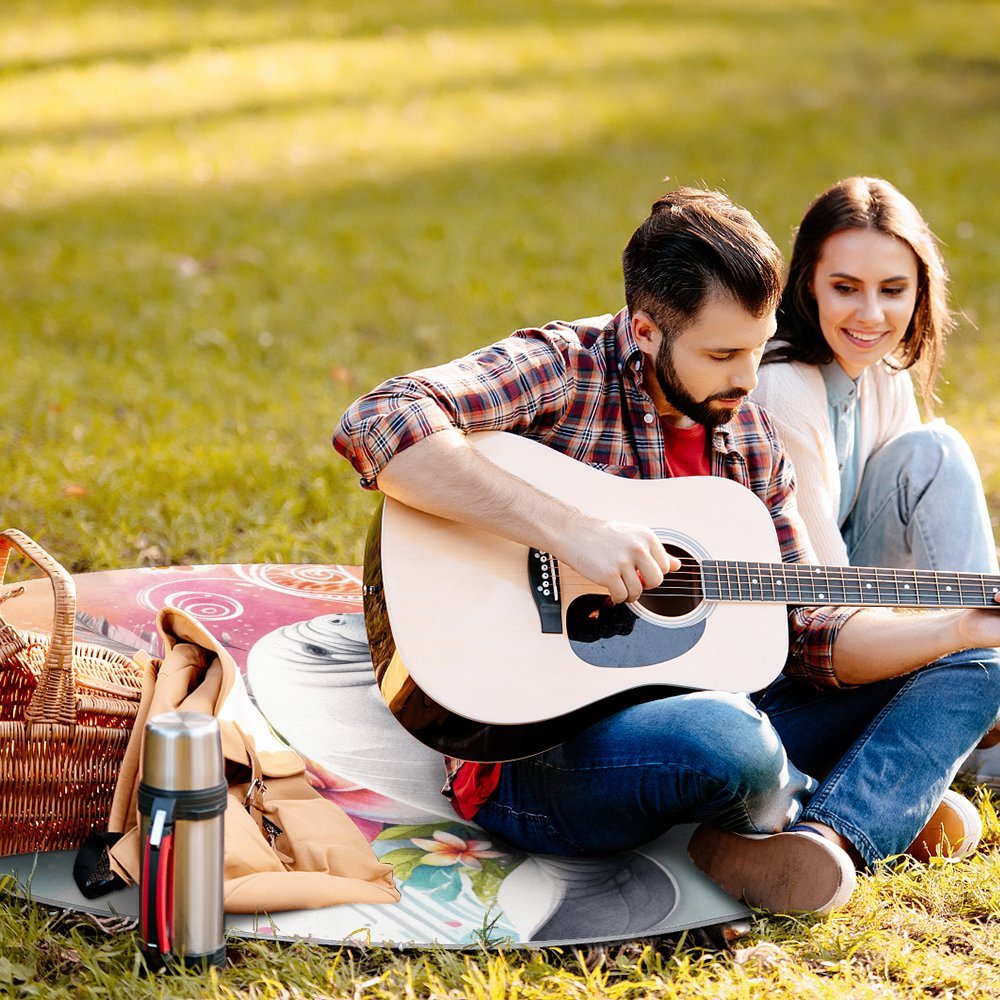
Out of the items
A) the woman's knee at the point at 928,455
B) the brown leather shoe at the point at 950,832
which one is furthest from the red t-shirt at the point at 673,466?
the brown leather shoe at the point at 950,832

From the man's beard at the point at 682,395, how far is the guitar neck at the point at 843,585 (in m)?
0.32

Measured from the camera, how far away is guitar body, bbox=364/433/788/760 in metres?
2.52

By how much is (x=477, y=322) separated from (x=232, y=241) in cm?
166

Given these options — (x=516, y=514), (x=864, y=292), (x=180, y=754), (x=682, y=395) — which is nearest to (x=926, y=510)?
(x=864, y=292)

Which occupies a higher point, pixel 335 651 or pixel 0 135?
pixel 0 135

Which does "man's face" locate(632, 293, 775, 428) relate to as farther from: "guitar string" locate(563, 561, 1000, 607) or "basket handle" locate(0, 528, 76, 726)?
"basket handle" locate(0, 528, 76, 726)

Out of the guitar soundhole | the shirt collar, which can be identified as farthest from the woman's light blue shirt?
the guitar soundhole

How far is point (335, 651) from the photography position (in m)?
3.40

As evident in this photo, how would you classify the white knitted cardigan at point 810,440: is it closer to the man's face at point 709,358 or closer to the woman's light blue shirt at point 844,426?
the woman's light blue shirt at point 844,426

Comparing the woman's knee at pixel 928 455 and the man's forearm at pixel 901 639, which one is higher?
the woman's knee at pixel 928 455

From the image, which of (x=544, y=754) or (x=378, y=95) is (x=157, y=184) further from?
(x=544, y=754)

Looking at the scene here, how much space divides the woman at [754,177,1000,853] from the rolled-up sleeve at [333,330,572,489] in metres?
0.75

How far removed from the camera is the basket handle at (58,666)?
97.9 inches

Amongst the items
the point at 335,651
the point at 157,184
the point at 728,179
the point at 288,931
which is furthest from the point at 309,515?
→ the point at 728,179
